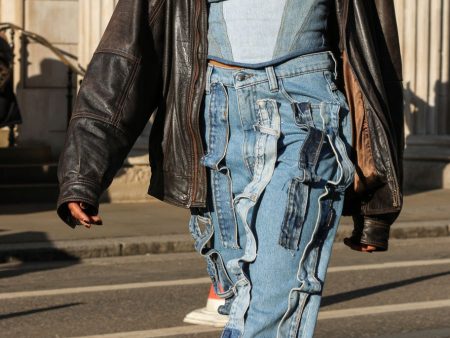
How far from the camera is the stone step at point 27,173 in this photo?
15758 mm

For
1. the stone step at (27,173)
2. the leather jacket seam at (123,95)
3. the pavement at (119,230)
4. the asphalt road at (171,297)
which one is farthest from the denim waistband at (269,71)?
the stone step at (27,173)

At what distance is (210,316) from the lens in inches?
298

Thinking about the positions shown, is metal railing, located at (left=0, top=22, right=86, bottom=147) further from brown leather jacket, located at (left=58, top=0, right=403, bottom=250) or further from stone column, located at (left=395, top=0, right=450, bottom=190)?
brown leather jacket, located at (left=58, top=0, right=403, bottom=250)

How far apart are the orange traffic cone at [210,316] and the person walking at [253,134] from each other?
359cm

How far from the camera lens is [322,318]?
7.87 meters

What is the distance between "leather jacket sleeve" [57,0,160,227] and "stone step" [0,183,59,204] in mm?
11626

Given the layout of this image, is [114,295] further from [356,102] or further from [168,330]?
[356,102]

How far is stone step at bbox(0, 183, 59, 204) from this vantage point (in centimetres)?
1533

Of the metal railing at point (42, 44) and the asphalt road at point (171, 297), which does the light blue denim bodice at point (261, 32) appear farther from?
the metal railing at point (42, 44)

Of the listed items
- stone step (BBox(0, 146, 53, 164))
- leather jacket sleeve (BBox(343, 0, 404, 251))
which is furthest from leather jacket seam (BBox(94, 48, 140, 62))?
stone step (BBox(0, 146, 53, 164))

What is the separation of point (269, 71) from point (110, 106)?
1.54 ft

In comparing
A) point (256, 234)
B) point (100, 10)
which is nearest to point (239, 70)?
point (256, 234)

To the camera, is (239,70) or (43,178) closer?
(239,70)

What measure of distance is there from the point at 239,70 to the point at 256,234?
483 millimetres
